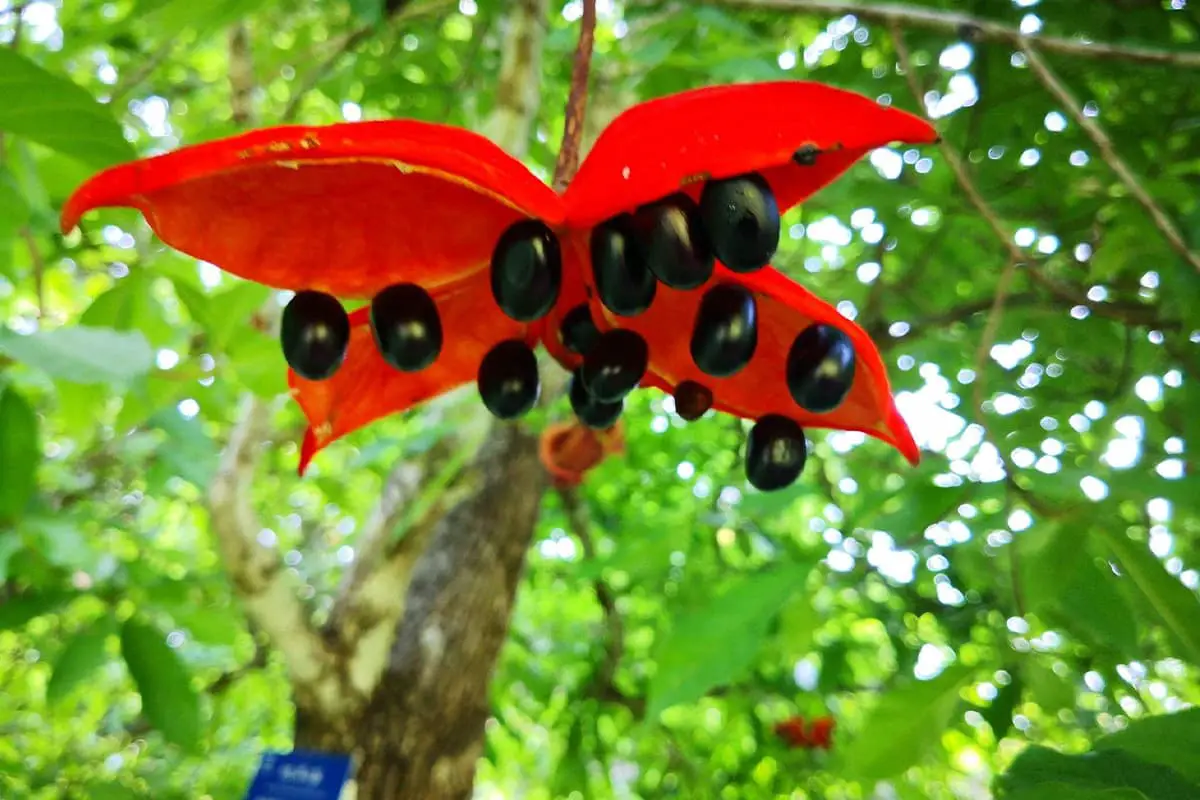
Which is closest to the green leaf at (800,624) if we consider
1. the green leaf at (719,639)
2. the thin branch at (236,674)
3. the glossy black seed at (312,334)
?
the green leaf at (719,639)

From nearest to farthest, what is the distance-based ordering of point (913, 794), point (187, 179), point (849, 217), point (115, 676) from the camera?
point (187, 179) → point (913, 794) → point (849, 217) → point (115, 676)

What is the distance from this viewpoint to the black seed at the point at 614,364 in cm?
40

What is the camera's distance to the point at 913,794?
1.06 metres

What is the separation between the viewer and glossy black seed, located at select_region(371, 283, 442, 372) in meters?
0.38

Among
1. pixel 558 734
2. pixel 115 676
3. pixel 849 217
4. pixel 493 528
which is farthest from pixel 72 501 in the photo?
pixel 115 676

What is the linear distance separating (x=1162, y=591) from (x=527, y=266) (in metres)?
0.46

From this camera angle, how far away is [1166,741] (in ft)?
1.25

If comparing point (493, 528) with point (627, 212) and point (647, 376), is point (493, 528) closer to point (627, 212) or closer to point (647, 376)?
point (647, 376)

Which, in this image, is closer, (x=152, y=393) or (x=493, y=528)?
(x=152, y=393)

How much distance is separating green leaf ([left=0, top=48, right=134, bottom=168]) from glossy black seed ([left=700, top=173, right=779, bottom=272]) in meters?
0.40

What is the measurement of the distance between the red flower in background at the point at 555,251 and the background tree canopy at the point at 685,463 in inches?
6.6

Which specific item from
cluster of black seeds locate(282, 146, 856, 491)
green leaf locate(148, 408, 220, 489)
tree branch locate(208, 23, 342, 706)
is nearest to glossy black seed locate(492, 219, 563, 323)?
cluster of black seeds locate(282, 146, 856, 491)

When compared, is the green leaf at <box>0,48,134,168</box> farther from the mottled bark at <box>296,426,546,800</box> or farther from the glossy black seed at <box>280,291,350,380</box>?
the mottled bark at <box>296,426,546,800</box>

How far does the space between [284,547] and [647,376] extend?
7.72 ft
